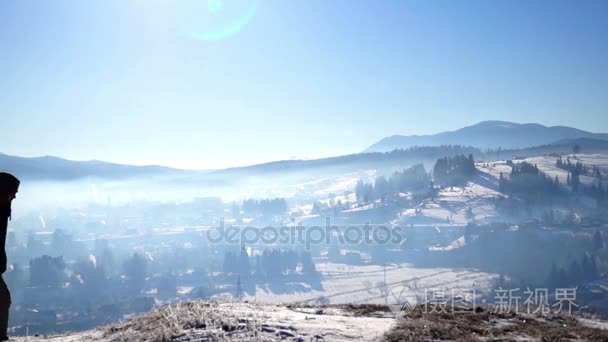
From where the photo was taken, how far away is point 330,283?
139625mm

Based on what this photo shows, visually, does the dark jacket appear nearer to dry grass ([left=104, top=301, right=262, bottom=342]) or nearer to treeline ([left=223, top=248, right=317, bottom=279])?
dry grass ([left=104, top=301, right=262, bottom=342])

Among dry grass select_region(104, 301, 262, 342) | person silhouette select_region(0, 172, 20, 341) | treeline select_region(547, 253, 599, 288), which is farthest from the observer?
treeline select_region(547, 253, 599, 288)

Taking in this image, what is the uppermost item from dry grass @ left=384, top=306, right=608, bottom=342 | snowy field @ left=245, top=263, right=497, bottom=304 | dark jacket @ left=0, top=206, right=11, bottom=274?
dark jacket @ left=0, top=206, right=11, bottom=274

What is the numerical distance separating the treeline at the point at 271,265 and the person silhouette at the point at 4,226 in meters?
145

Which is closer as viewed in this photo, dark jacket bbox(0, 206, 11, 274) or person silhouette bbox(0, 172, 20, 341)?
person silhouette bbox(0, 172, 20, 341)

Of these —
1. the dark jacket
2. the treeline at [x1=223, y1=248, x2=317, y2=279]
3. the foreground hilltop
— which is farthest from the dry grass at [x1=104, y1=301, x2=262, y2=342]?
the treeline at [x1=223, y1=248, x2=317, y2=279]

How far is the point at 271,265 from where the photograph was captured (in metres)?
160

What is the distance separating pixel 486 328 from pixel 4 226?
13032 mm

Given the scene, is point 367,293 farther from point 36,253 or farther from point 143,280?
point 36,253

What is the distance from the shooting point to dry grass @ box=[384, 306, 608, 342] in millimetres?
10422

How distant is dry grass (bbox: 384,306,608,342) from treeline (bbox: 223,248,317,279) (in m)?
144

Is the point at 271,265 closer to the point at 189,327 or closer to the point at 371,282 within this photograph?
the point at 371,282

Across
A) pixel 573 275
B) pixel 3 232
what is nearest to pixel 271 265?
pixel 573 275

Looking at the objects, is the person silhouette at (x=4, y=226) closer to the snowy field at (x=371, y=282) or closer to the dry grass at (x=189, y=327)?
the dry grass at (x=189, y=327)
